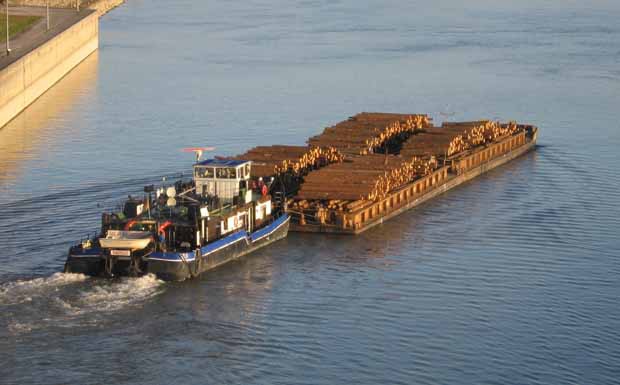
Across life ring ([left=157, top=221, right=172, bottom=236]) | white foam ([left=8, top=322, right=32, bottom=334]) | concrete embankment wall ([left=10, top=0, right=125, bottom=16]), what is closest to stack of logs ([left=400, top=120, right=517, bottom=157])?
life ring ([left=157, top=221, right=172, bottom=236])

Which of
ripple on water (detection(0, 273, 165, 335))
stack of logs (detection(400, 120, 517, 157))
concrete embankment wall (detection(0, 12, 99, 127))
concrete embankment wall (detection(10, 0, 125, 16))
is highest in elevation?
concrete embankment wall (detection(10, 0, 125, 16))

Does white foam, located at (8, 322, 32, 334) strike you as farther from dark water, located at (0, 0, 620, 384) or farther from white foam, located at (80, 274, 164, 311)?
white foam, located at (80, 274, 164, 311)

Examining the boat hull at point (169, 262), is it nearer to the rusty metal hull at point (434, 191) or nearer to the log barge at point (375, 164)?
the rusty metal hull at point (434, 191)

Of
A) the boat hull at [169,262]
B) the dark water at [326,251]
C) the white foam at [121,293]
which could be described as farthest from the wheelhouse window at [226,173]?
the white foam at [121,293]

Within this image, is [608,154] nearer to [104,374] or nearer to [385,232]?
[385,232]

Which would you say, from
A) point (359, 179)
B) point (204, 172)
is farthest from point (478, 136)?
point (204, 172)

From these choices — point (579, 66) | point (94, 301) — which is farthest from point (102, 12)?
point (94, 301)
